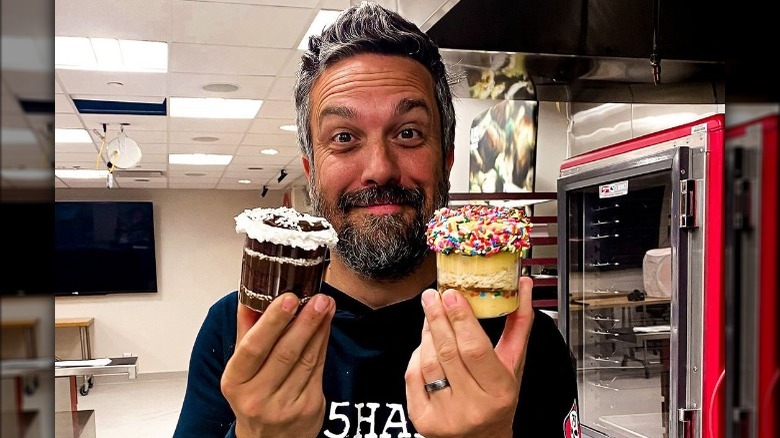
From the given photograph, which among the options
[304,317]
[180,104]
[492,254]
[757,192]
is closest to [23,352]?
[757,192]

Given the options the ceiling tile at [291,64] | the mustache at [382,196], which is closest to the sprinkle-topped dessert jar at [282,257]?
the mustache at [382,196]

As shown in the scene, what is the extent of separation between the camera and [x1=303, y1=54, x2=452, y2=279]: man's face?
139 centimetres

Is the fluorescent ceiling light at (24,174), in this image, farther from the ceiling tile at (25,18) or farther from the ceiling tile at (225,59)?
the ceiling tile at (225,59)

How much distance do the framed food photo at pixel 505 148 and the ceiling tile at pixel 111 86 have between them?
301 cm

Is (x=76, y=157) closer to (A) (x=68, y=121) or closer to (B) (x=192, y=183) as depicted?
(A) (x=68, y=121)

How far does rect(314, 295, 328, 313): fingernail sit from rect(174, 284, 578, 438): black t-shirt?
0.38m

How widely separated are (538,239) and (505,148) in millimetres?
656

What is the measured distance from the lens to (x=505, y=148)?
3.55 meters

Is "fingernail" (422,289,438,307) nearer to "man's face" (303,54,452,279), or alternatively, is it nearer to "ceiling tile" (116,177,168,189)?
"man's face" (303,54,452,279)

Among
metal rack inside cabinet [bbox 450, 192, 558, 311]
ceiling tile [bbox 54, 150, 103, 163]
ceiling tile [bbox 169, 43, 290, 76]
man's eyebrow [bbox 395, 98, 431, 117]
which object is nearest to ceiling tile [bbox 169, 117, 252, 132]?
ceiling tile [bbox 169, 43, 290, 76]

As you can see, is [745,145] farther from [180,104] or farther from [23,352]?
[180,104]

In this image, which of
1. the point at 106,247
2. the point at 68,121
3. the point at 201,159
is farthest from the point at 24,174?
the point at 106,247

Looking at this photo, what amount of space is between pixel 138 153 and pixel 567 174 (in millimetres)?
5693

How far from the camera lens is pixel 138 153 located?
23.7 ft
